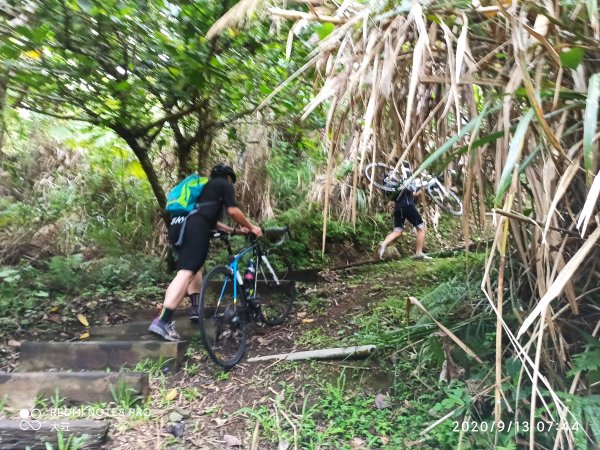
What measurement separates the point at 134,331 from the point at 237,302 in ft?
3.46

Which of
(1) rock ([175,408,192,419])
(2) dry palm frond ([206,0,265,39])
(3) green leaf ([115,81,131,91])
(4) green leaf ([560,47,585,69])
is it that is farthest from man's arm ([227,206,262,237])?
(4) green leaf ([560,47,585,69])

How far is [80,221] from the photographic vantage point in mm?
6453

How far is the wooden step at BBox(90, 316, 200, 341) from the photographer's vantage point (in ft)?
14.4

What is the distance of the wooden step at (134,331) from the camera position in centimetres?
439

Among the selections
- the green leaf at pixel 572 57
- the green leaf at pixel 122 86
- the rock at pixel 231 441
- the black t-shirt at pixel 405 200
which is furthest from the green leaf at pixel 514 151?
the black t-shirt at pixel 405 200

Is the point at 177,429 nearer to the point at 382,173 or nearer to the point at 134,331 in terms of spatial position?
the point at 134,331

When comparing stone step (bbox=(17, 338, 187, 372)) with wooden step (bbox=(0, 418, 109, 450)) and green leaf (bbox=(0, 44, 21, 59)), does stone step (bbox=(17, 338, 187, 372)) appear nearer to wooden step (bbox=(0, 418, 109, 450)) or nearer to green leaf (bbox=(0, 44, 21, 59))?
wooden step (bbox=(0, 418, 109, 450))

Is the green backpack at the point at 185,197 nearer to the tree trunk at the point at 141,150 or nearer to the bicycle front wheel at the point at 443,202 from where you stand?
the tree trunk at the point at 141,150

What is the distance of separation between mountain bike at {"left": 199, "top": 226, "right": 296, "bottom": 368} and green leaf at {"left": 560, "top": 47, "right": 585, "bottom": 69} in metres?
2.91

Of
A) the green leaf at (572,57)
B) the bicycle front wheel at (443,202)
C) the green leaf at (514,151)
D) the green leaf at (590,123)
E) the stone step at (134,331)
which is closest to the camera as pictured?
the green leaf at (590,123)

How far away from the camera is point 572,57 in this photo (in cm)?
195

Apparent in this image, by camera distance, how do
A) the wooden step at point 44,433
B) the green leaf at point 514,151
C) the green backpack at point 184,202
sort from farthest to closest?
A: the green backpack at point 184,202, the wooden step at point 44,433, the green leaf at point 514,151

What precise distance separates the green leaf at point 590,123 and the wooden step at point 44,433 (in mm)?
2919

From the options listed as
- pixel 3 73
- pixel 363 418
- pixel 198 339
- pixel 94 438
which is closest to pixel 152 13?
pixel 3 73
